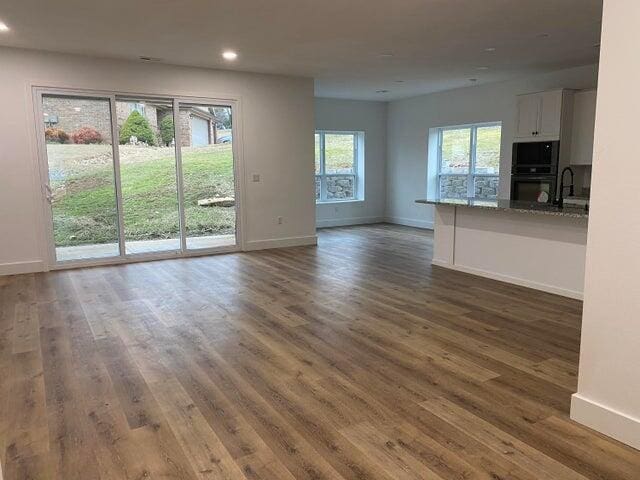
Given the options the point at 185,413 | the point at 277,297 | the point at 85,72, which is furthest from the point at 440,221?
the point at 85,72

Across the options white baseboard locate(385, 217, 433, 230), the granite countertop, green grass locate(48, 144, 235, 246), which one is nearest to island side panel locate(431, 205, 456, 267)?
the granite countertop

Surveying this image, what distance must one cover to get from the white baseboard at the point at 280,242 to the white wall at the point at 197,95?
0.06 ft

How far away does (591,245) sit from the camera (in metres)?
2.23

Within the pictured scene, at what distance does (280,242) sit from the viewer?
769 centimetres

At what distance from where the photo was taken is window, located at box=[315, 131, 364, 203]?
10.1 meters

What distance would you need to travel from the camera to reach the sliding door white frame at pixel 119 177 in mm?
5871

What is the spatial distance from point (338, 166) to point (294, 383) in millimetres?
7980

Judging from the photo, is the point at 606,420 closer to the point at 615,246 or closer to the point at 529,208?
the point at 615,246

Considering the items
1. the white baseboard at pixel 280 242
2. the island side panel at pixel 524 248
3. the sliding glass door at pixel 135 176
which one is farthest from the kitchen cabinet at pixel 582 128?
the sliding glass door at pixel 135 176

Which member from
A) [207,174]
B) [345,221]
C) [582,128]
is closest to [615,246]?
[582,128]

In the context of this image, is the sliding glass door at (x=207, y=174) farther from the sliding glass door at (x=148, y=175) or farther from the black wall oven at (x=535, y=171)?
the black wall oven at (x=535, y=171)

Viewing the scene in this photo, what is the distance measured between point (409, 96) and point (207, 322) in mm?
7441

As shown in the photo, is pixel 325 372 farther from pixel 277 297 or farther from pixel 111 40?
pixel 111 40

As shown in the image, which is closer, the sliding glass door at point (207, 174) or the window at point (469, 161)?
the sliding glass door at point (207, 174)
